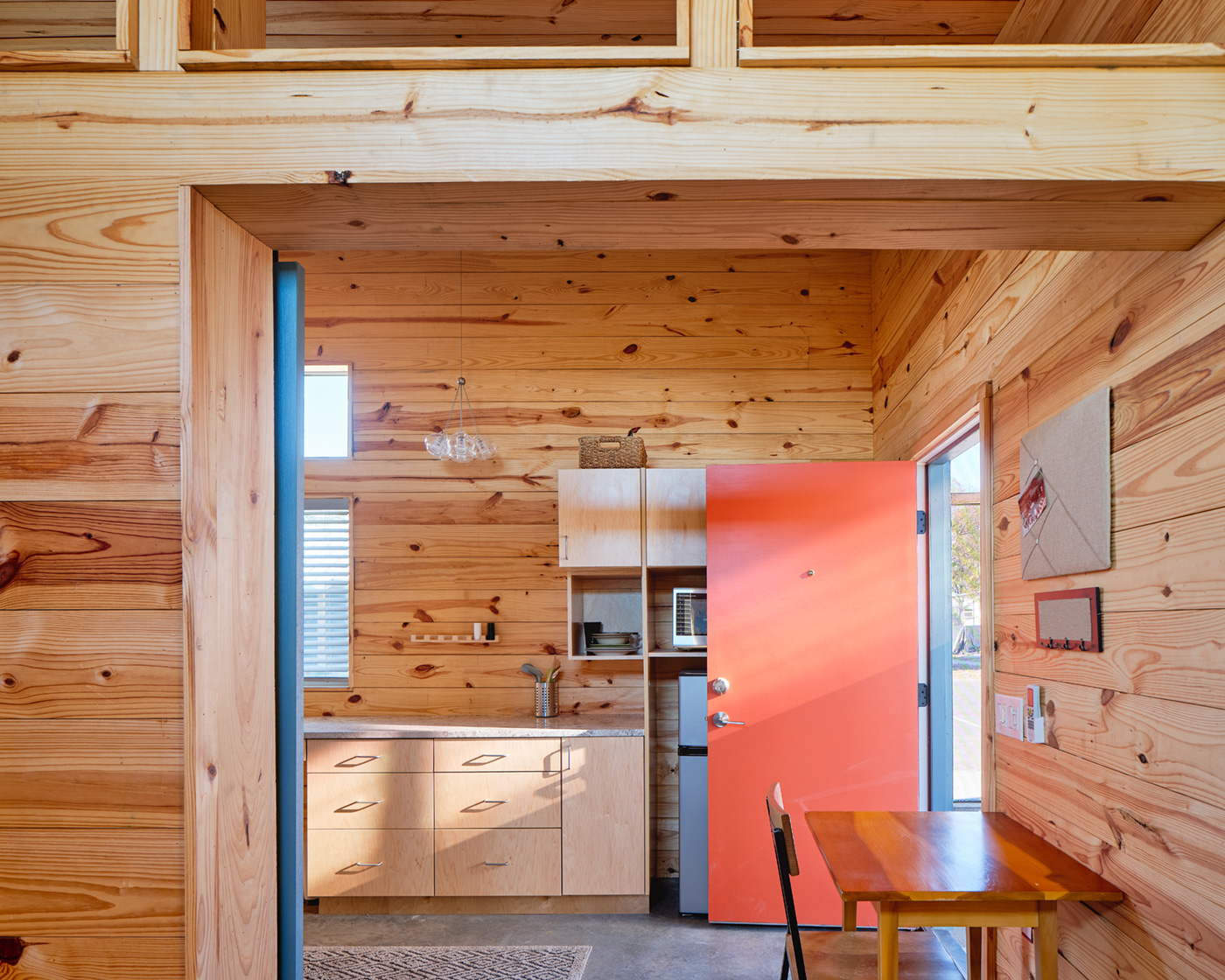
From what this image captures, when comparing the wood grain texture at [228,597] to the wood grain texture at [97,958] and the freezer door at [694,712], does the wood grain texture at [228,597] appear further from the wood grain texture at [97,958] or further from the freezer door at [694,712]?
the freezer door at [694,712]

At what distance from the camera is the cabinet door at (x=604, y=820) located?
3936mm

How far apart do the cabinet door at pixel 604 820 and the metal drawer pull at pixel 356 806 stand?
2.79ft

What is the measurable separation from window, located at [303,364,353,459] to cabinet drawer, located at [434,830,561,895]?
2.02 meters

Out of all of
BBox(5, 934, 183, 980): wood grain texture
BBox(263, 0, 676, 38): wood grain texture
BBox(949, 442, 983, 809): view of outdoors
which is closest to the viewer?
BBox(5, 934, 183, 980): wood grain texture

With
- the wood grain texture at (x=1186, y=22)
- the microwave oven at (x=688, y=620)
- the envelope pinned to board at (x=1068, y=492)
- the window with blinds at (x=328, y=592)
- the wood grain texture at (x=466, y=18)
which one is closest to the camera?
the wood grain texture at (x=1186, y=22)

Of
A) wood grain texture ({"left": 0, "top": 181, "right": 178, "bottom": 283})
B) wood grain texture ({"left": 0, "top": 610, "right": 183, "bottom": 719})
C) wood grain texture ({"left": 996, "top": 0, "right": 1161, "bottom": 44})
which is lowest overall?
wood grain texture ({"left": 0, "top": 610, "right": 183, "bottom": 719})

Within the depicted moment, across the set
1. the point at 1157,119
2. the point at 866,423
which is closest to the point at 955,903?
the point at 1157,119

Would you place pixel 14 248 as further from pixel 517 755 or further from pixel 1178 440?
pixel 517 755

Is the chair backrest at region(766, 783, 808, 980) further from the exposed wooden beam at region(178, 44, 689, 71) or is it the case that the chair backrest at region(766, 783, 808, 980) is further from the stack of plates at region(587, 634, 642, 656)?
the stack of plates at region(587, 634, 642, 656)

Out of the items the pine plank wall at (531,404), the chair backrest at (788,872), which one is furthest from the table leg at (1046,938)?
the pine plank wall at (531,404)

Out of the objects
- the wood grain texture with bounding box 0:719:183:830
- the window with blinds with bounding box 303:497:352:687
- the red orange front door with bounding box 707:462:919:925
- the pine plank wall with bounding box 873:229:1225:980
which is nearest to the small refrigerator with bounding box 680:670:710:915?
the red orange front door with bounding box 707:462:919:925

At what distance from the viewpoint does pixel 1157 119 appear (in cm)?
139

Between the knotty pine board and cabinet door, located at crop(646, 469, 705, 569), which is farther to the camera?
cabinet door, located at crop(646, 469, 705, 569)

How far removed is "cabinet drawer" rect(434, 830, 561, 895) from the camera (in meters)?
3.94
